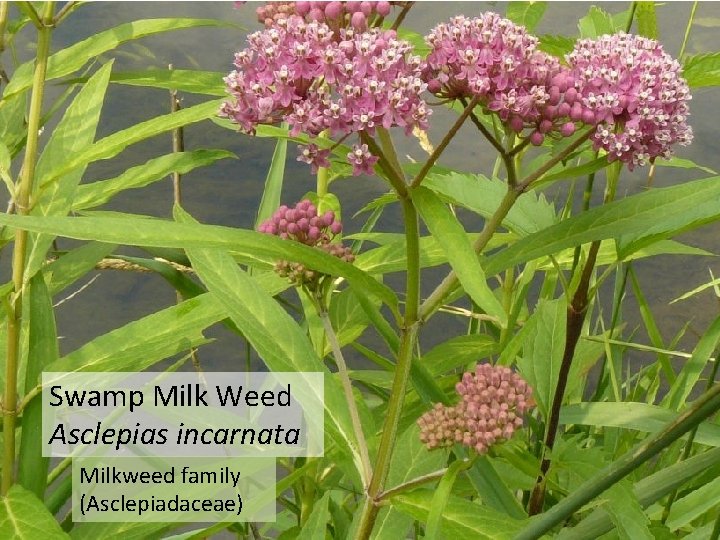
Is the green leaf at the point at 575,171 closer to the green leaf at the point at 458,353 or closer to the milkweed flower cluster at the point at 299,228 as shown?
the milkweed flower cluster at the point at 299,228

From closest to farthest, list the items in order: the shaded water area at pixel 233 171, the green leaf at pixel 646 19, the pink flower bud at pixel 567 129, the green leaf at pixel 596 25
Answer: the pink flower bud at pixel 567 129 → the green leaf at pixel 646 19 → the green leaf at pixel 596 25 → the shaded water area at pixel 233 171

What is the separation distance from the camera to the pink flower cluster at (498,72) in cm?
96

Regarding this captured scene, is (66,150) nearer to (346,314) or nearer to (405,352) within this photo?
(346,314)

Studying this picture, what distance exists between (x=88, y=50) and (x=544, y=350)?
2.56ft

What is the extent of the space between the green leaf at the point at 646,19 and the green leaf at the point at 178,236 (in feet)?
1.56

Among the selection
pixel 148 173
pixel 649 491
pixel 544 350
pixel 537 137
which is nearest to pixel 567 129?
pixel 537 137

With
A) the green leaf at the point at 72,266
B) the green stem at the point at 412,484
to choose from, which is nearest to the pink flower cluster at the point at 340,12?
the green stem at the point at 412,484

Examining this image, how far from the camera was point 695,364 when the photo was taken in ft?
4.42

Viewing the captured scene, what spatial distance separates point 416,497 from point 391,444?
0.06 meters

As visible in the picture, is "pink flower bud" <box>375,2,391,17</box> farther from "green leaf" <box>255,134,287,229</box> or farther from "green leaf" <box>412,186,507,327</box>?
"green leaf" <box>255,134,287,229</box>

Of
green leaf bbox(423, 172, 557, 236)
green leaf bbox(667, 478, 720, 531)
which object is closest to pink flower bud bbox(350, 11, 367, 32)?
green leaf bbox(423, 172, 557, 236)

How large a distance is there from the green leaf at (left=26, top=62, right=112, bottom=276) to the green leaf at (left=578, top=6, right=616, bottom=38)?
672mm

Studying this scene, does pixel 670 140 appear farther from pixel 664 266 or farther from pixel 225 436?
pixel 664 266

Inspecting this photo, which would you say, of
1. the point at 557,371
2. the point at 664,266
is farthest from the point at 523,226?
the point at 664,266
